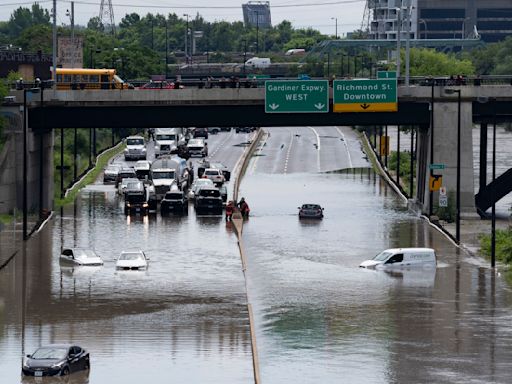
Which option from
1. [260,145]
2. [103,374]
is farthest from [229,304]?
[260,145]

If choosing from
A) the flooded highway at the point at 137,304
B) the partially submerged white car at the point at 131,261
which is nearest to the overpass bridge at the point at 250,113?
the flooded highway at the point at 137,304

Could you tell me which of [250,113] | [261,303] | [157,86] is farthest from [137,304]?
[157,86]

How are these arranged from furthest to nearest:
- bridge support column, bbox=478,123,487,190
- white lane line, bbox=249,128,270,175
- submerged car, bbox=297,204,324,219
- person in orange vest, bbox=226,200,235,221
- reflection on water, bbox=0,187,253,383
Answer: white lane line, bbox=249,128,270,175 → bridge support column, bbox=478,123,487,190 → submerged car, bbox=297,204,324,219 → person in orange vest, bbox=226,200,235,221 → reflection on water, bbox=0,187,253,383

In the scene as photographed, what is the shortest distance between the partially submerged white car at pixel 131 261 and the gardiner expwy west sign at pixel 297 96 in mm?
24431

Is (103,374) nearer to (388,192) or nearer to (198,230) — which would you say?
(198,230)

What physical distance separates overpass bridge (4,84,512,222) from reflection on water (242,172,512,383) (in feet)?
16.0

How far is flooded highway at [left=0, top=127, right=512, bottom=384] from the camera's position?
48.6 m

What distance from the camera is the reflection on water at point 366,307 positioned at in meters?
A: 48.4

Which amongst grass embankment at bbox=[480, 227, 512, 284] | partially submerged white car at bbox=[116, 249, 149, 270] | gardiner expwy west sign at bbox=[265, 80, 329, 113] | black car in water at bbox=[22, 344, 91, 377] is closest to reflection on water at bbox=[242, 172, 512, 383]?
grass embankment at bbox=[480, 227, 512, 284]

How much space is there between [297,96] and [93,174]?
101 feet

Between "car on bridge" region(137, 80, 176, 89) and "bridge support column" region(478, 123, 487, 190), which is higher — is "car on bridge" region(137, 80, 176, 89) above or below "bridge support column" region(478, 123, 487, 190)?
above

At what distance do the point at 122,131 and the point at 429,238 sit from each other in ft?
262

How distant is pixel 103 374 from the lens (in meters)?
47.0

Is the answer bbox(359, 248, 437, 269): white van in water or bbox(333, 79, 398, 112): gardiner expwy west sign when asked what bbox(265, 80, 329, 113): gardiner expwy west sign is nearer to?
bbox(333, 79, 398, 112): gardiner expwy west sign
